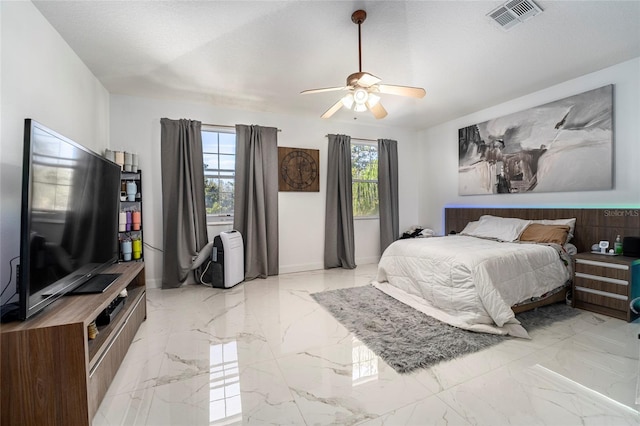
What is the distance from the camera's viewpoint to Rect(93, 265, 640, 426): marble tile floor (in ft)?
4.54

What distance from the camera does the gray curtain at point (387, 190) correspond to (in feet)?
15.9

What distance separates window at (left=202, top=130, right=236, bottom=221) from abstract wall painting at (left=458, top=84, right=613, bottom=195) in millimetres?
3679

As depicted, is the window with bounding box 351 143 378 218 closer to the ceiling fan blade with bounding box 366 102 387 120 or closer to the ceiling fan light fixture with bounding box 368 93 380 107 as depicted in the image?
the ceiling fan blade with bounding box 366 102 387 120

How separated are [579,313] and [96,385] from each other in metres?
3.80

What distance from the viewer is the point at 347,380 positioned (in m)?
1.66

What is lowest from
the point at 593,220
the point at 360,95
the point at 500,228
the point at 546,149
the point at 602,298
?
the point at 602,298

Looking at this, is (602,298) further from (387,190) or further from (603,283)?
(387,190)

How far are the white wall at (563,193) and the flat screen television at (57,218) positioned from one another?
4.63m

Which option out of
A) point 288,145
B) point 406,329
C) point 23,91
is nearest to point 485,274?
point 406,329

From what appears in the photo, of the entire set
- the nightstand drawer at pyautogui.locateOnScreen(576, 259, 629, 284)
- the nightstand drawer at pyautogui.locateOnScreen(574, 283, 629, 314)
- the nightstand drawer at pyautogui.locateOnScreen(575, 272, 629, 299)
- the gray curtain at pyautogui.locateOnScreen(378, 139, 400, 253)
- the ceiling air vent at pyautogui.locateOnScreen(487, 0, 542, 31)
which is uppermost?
the ceiling air vent at pyautogui.locateOnScreen(487, 0, 542, 31)

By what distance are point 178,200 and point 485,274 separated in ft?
11.6

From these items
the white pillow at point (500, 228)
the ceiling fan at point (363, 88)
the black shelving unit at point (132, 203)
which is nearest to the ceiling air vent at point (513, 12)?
the ceiling fan at point (363, 88)

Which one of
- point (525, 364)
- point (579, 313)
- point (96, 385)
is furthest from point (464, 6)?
point (96, 385)

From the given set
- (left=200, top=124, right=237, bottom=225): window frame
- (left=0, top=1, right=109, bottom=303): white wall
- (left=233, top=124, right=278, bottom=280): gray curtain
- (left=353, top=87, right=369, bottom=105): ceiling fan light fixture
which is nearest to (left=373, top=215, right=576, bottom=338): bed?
(left=353, top=87, right=369, bottom=105): ceiling fan light fixture
